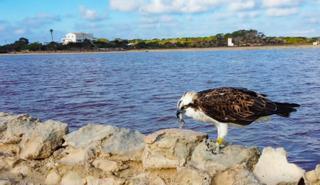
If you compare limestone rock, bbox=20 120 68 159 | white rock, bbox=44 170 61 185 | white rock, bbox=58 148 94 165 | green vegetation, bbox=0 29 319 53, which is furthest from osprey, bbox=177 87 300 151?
green vegetation, bbox=0 29 319 53

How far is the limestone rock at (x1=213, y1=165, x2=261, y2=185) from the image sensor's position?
6.42 m

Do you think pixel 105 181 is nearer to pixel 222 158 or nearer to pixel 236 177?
pixel 222 158

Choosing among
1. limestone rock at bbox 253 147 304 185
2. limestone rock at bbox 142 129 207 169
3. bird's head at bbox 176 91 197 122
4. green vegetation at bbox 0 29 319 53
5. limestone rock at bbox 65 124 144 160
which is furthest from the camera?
green vegetation at bbox 0 29 319 53

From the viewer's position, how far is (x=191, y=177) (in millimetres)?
6797

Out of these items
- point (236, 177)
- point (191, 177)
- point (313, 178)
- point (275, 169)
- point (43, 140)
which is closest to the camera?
point (236, 177)

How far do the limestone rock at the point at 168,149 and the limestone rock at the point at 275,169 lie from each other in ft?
3.14

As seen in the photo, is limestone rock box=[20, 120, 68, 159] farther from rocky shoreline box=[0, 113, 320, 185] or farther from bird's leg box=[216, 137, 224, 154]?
bird's leg box=[216, 137, 224, 154]

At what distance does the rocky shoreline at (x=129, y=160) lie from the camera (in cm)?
685

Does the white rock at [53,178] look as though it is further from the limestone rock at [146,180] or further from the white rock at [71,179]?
the limestone rock at [146,180]

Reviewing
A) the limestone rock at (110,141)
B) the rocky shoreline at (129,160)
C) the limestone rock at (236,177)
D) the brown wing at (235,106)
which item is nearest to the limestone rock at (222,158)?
the rocky shoreline at (129,160)

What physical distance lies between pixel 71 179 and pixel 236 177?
7.97 feet

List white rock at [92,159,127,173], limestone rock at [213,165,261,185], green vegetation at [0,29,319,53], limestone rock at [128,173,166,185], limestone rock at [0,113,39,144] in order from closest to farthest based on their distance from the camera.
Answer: limestone rock at [213,165,261,185] → limestone rock at [128,173,166,185] → white rock at [92,159,127,173] → limestone rock at [0,113,39,144] → green vegetation at [0,29,319,53]

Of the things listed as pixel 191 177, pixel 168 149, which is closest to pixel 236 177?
pixel 191 177

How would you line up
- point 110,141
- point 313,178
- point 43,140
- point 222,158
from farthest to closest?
point 43,140, point 110,141, point 222,158, point 313,178
